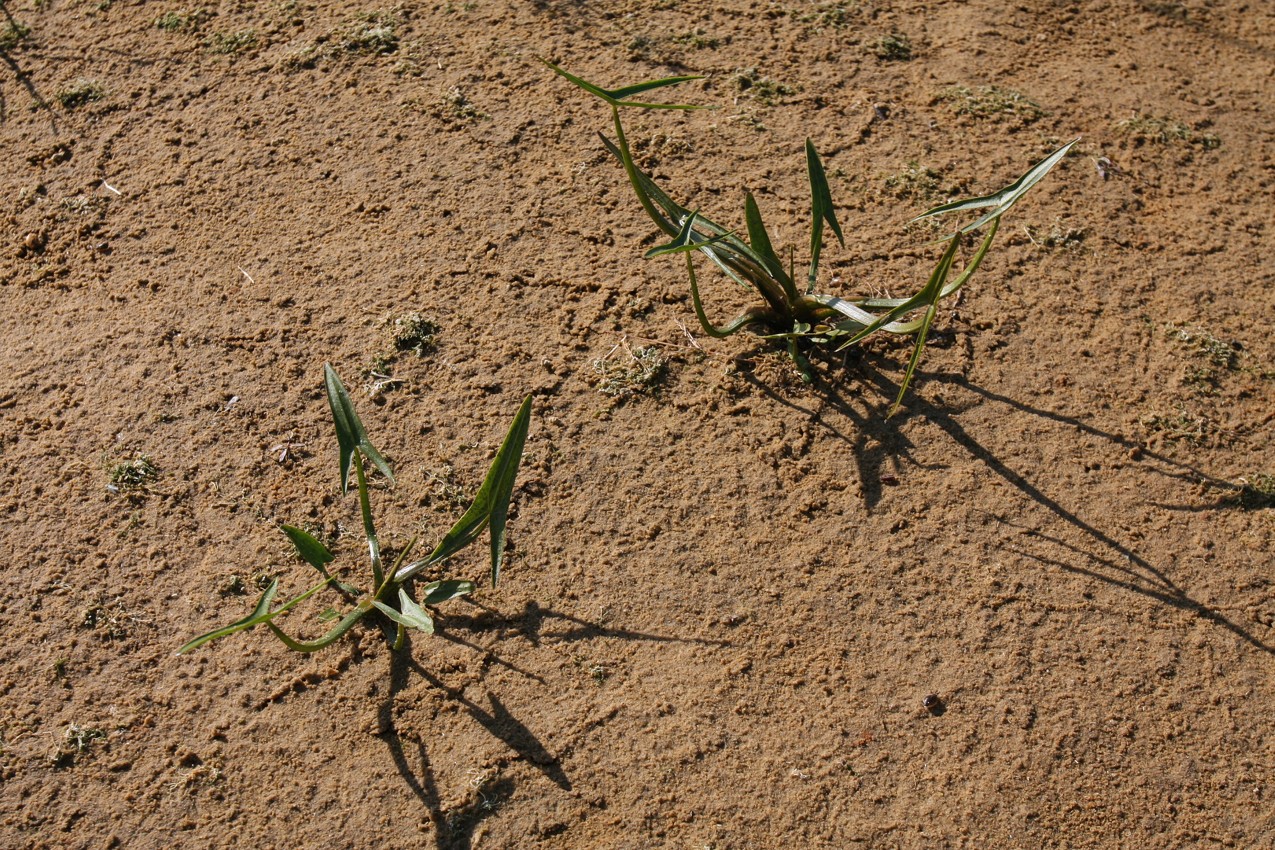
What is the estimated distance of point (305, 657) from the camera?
2.15 metres

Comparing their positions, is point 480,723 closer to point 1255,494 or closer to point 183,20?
point 1255,494

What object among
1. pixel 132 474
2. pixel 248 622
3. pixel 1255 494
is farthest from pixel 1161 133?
pixel 132 474

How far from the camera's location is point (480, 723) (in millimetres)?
2039

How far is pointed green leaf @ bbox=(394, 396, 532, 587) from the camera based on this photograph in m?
1.97

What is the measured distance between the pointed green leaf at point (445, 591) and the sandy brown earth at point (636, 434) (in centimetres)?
8

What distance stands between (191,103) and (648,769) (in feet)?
7.89

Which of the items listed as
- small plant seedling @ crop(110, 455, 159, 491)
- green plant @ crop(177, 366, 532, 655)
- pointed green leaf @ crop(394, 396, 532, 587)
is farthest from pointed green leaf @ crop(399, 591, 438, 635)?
small plant seedling @ crop(110, 455, 159, 491)

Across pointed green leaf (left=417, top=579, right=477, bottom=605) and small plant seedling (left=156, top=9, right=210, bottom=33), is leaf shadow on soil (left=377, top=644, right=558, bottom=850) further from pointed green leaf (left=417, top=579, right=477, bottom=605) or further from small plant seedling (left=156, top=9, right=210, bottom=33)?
small plant seedling (left=156, top=9, right=210, bottom=33)

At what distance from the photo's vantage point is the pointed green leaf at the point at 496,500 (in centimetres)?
197

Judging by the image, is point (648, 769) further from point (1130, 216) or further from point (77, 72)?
point (77, 72)

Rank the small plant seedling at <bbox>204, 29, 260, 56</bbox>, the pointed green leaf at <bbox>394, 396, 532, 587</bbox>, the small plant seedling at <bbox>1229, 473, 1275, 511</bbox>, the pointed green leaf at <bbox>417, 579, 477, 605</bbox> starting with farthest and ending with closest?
the small plant seedling at <bbox>204, 29, 260, 56</bbox> → the small plant seedling at <bbox>1229, 473, 1275, 511</bbox> → the pointed green leaf at <bbox>417, 579, 477, 605</bbox> → the pointed green leaf at <bbox>394, 396, 532, 587</bbox>

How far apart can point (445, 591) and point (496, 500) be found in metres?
0.24

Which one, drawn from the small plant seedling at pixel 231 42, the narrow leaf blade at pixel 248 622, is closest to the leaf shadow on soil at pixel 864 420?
the narrow leaf blade at pixel 248 622

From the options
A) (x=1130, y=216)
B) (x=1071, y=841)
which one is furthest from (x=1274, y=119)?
(x=1071, y=841)
